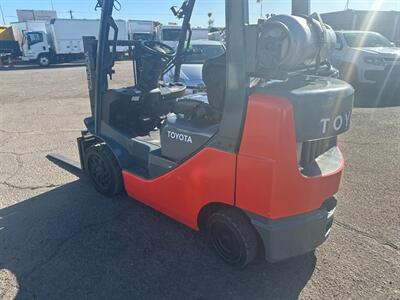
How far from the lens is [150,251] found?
3.00 meters

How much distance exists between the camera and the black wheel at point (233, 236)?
8.40 ft

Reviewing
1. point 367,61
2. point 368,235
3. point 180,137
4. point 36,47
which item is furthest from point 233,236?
point 36,47

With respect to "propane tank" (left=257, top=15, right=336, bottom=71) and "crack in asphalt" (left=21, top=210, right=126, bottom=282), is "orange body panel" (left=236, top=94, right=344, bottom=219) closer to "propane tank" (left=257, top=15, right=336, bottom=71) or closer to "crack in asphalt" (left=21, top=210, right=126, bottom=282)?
"propane tank" (left=257, top=15, right=336, bottom=71)

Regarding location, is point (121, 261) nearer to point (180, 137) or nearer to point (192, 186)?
point (192, 186)

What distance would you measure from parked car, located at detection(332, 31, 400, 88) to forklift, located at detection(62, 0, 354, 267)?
302 inches

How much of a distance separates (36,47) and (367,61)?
23040mm

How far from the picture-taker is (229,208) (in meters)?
2.66

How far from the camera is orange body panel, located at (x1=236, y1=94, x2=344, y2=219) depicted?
2139 mm

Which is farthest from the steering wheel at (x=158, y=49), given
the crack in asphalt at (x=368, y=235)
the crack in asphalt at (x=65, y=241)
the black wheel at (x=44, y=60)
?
the black wheel at (x=44, y=60)

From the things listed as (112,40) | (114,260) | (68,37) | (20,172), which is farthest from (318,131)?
(68,37)

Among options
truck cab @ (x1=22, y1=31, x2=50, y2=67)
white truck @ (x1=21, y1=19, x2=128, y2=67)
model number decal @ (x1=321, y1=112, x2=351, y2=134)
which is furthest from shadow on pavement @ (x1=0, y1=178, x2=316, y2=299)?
truck cab @ (x1=22, y1=31, x2=50, y2=67)

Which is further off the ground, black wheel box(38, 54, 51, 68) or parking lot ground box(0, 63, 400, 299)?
black wheel box(38, 54, 51, 68)

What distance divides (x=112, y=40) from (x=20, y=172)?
2.62 meters

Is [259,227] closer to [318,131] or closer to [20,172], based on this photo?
[318,131]
